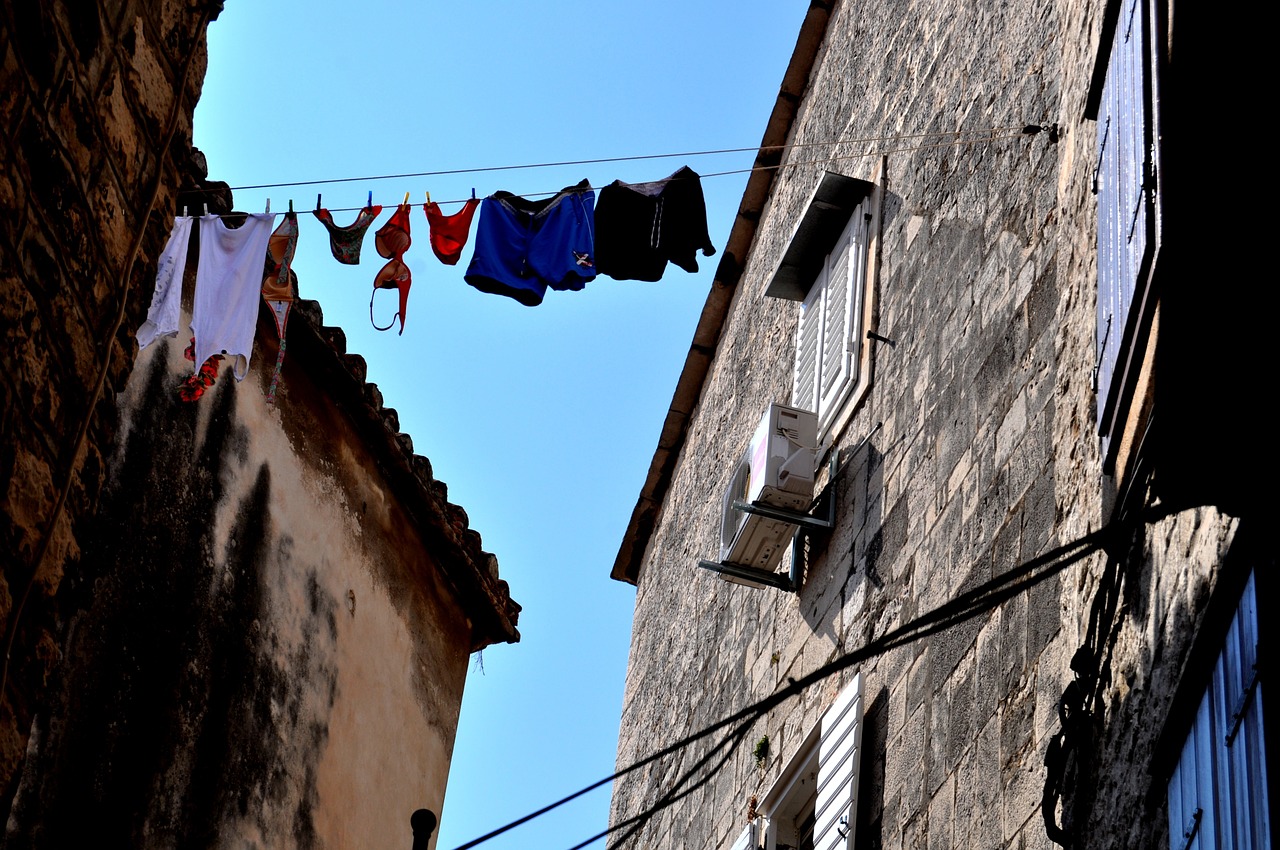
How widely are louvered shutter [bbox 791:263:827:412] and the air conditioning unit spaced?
1.64ft

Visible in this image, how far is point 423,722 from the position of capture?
9.03 m

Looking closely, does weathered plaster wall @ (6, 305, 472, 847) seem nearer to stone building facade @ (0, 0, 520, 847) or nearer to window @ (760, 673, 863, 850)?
stone building facade @ (0, 0, 520, 847)

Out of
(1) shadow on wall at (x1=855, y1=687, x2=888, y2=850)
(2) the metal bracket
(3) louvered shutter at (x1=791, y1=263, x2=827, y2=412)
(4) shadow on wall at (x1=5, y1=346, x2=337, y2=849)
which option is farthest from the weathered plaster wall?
(1) shadow on wall at (x1=855, y1=687, x2=888, y2=850)

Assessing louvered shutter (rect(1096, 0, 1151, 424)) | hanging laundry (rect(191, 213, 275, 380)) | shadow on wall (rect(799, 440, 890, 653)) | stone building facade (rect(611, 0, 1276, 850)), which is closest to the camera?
stone building facade (rect(611, 0, 1276, 850))

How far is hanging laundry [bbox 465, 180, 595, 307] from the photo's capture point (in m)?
7.68

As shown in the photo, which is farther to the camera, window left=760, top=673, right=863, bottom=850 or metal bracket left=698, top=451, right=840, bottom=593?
metal bracket left=698, top=451, right=840, bottom=593

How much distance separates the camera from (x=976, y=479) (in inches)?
219

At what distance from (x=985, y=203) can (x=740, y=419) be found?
10.9 feet

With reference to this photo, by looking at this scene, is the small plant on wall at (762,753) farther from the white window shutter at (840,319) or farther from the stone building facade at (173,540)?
the stone building facade at (173,540)

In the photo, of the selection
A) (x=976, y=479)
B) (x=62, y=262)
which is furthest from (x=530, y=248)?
(x=62, y=262)

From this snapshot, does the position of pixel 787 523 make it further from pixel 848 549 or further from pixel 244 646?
pixel 244 646

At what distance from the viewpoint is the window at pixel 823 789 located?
580 centimetres

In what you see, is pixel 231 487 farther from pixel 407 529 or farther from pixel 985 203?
pixel 985 203

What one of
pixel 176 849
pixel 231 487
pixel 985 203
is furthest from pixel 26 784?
pixel 985 203
